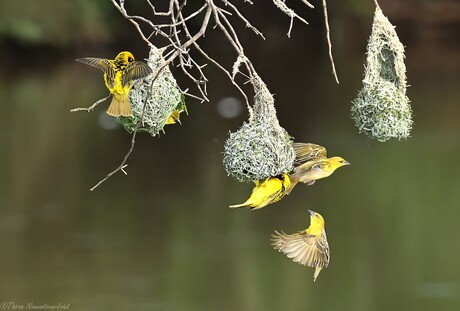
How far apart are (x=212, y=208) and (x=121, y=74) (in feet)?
26.3

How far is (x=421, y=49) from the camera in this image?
68.0 ft

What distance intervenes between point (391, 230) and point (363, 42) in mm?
11349

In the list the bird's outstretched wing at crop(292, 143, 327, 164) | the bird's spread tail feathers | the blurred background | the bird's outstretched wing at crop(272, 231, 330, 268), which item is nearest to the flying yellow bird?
the bird's outstretched wing at crop(272, 231, 330, 268)

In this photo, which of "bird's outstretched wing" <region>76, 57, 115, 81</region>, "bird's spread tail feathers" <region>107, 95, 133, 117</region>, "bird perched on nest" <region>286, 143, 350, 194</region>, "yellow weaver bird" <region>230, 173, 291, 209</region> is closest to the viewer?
"yellow weaver bird" <region>230, 173, 291, 209</region>

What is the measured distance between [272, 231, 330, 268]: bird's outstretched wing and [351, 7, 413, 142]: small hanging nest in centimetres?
34

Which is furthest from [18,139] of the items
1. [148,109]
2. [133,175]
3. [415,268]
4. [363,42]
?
[148,109]

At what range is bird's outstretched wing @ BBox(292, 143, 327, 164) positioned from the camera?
2908 millimetres

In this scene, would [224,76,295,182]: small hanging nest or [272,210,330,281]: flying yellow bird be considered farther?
[272,210,330,281]: flying yellow bird

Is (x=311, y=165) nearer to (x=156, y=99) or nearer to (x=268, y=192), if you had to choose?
(x=268, y=192)

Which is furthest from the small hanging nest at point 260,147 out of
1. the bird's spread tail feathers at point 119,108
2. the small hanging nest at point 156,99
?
the bird's spread tail feathers at point 119,108

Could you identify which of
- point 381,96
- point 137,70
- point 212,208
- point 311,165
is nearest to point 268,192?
point 311,165

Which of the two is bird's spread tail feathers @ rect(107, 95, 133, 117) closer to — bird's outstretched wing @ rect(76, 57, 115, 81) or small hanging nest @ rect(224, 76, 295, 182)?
bird's outstretched wing @ rect(76, 57, 115, 81)

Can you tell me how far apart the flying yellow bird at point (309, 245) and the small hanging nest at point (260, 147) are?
1.13 feet

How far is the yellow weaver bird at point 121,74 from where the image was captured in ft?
9.77
